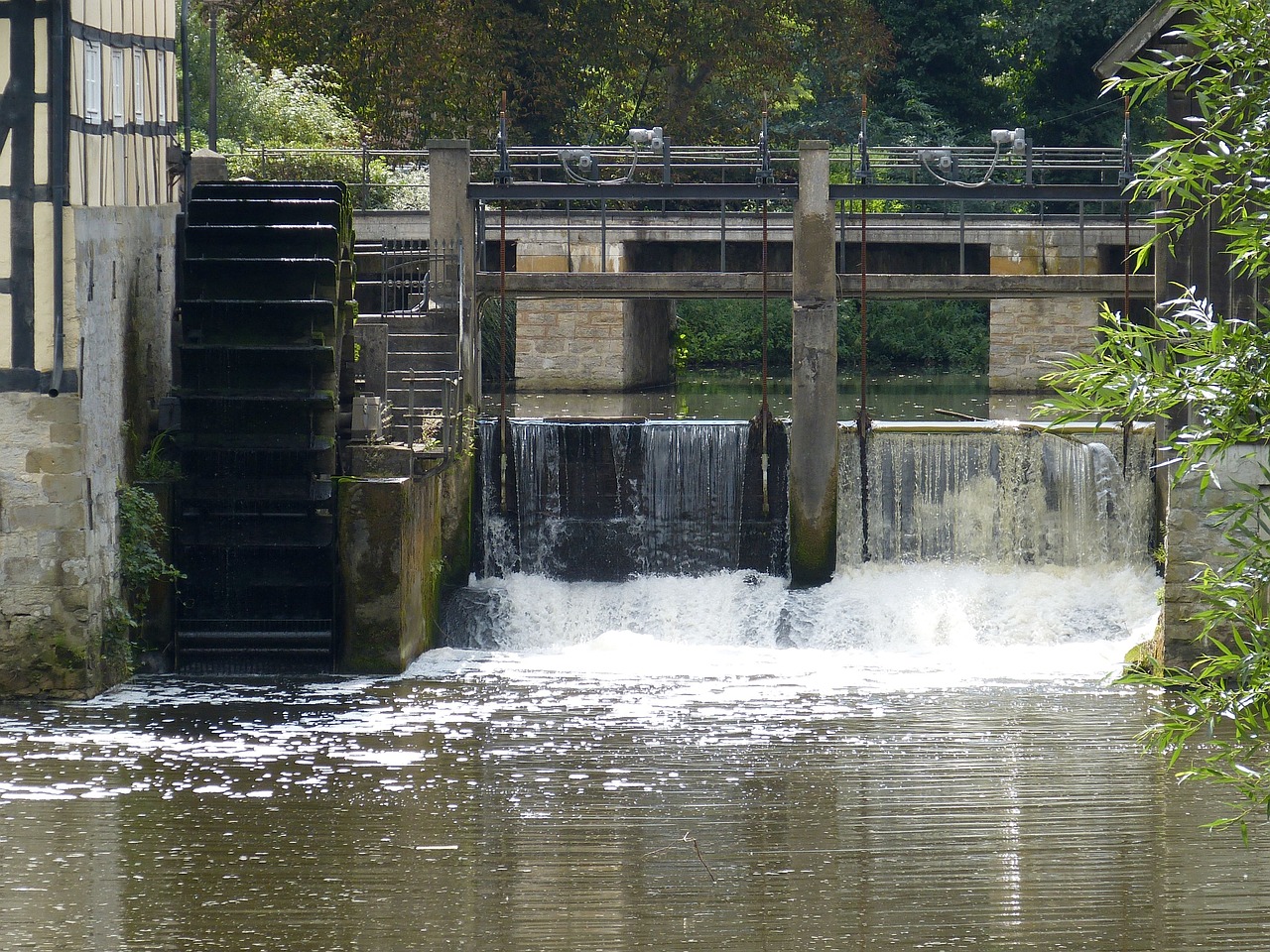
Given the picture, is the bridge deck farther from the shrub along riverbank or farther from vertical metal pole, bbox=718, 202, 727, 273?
the shrub along riverbank

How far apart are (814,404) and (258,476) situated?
211 inches

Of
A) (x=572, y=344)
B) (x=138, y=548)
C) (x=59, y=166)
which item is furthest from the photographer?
(x=572, y=344)

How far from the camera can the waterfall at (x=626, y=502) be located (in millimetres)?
18328

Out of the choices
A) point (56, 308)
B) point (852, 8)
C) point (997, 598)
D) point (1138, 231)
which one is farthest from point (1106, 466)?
point (852, 8)

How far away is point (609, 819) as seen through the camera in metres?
10.4

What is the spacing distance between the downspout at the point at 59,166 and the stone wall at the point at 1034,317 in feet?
49.8

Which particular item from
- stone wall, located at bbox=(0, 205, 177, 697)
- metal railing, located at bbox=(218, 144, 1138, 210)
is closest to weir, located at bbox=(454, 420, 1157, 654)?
metal railing, located at bbox=(218, 144, 1138, 210)

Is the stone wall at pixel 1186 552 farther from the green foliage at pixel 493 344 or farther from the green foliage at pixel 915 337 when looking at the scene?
the green foliage at pixel 915 337

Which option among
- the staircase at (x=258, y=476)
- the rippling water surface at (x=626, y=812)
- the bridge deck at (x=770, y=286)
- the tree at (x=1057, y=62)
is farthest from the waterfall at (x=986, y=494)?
the tree at (x=1057, y=62)

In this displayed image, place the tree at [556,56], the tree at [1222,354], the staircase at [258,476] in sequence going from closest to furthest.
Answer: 1. the tree at [1222,354]
2. the staircase at [258,476]
3. the tree at [556,56]

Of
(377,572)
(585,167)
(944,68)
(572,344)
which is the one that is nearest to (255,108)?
(572,344)

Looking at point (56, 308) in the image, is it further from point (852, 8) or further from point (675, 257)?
point (852, 8)

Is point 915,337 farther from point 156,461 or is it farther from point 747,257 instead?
point 156,461

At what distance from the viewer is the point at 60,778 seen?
11070 mm
